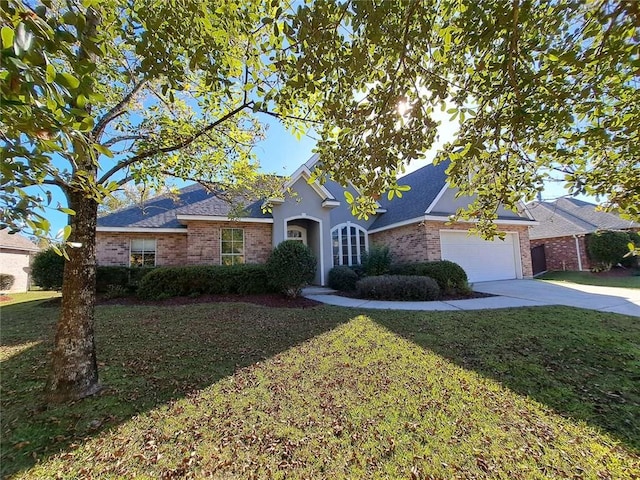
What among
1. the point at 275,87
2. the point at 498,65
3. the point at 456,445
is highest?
the point at 275,87

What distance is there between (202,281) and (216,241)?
2553mm

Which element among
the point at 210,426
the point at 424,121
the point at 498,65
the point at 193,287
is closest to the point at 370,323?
the point at 210,426

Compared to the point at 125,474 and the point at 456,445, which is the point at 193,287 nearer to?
the point at 125,474

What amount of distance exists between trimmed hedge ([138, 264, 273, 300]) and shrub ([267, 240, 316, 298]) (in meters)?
0.69

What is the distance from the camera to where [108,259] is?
40.1 feet

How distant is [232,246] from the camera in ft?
42.5

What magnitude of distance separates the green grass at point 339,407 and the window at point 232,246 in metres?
6.74

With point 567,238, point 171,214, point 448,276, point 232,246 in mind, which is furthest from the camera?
point 567,238

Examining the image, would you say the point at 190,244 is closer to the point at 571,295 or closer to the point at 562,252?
the point at 571,295

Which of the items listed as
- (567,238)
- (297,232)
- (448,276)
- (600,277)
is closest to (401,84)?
(448,276)

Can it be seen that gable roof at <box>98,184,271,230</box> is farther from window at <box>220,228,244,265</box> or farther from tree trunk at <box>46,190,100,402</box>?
tree trunk at <box>46,190,100,402</box>

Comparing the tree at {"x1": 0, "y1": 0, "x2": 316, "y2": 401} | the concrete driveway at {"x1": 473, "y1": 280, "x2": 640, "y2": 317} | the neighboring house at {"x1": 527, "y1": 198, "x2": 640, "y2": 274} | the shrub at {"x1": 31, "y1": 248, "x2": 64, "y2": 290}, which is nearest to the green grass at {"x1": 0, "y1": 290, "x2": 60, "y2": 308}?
the shrub at {"x1": 31, "y1": 248, "x2": 64, "y2": 290}

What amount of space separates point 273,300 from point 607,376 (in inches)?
327

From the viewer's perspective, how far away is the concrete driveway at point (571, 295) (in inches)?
324
